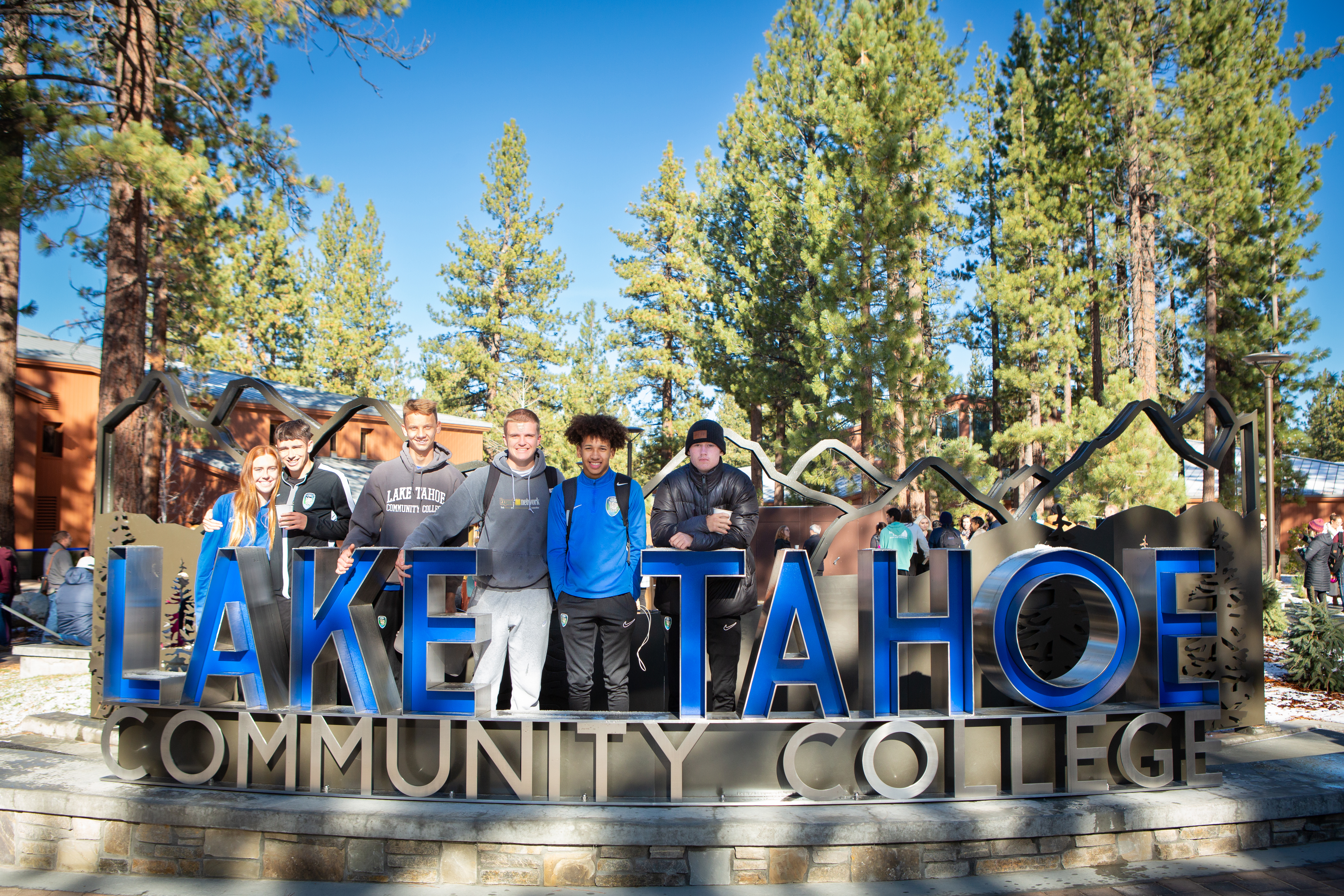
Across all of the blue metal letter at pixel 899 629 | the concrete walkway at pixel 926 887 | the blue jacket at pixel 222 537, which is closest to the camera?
the concrete walkway at pixel 926 887

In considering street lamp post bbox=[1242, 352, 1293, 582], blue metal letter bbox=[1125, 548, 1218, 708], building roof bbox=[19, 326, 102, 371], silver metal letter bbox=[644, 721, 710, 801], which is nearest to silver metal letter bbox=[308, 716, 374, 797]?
silver metal letter bbox=[644, 721, 710, 801]

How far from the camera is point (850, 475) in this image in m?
23.9

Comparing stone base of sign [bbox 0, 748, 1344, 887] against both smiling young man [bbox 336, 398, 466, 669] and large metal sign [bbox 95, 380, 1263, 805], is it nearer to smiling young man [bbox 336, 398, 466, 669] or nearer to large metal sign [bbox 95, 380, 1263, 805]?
large metal sign [bbox 95, 380, 1263, 805]

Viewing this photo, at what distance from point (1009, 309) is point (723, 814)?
23.0 meters

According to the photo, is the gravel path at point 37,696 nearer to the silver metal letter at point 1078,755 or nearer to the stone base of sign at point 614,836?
the stone base of sign at point 614,836

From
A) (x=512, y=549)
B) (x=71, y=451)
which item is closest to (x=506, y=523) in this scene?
(x=512, y=549)

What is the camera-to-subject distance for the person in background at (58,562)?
1003 cm

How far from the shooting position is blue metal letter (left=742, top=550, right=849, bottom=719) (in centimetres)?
376

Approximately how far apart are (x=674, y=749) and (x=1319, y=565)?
13.3 meters

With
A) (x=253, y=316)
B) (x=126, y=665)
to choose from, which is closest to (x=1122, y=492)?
(x=126, y=665)

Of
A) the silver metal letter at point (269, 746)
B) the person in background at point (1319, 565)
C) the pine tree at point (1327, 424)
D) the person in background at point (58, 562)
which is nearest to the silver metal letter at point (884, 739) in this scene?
the silver metal letter at point (269, 746)

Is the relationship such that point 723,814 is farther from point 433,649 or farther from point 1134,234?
point 1134,234

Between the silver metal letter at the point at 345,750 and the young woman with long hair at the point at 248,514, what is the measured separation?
117cm

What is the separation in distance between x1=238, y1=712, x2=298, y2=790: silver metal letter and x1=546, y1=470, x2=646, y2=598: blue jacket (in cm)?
145
